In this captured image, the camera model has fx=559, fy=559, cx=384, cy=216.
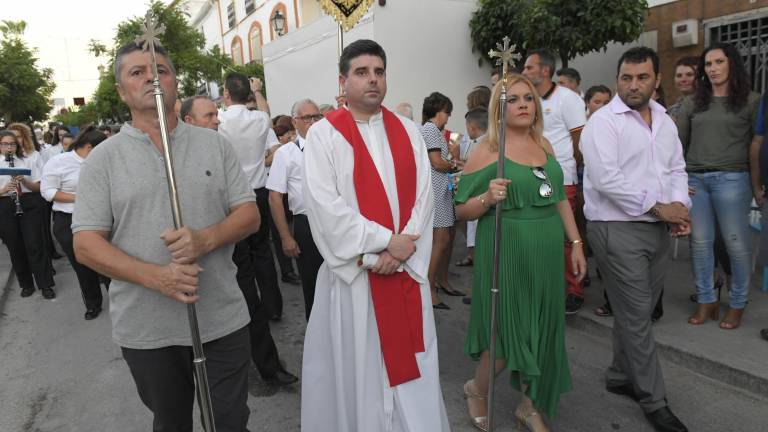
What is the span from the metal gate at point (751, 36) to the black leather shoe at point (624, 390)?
6.34m

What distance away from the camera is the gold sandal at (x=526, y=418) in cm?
315

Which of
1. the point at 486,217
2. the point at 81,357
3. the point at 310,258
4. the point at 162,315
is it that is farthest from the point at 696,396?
the point at 81,357

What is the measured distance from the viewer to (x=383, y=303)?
8.63 ft

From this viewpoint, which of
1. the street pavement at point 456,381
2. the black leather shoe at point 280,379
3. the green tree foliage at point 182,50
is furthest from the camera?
the green tree foliage at point 182,50

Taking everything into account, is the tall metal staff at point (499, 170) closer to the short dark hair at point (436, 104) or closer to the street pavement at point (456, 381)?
the street pavement at point (456, 381)

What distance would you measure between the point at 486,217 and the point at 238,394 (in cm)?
162

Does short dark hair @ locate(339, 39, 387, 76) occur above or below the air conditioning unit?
below

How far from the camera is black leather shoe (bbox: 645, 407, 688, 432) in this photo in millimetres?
3068

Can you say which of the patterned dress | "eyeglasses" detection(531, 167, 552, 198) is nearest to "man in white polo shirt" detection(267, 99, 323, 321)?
the patterned dress

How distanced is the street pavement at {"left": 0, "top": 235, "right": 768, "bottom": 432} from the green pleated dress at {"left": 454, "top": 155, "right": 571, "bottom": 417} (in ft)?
1.44

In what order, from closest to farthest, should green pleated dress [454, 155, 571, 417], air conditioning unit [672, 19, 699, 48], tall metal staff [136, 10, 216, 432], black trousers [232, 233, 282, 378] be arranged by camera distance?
tall metal staff [136, 10, 216, 432]
green pleated dress [454, 155, 571, 417]
black trousers [232, 233, 282, 378]
air conditioning unit [672, 19, 699, 48]

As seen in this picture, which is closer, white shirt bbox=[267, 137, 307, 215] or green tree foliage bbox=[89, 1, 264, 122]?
white shirt bbox=[267, 137, 307, 215]

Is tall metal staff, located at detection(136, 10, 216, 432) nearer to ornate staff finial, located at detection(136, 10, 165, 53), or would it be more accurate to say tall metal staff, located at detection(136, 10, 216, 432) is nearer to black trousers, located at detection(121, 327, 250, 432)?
ornate staff finial, located at detection(136, 10, 165, 53)

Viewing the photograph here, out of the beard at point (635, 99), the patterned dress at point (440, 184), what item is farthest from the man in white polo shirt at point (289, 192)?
the beard at point (635, 99)
